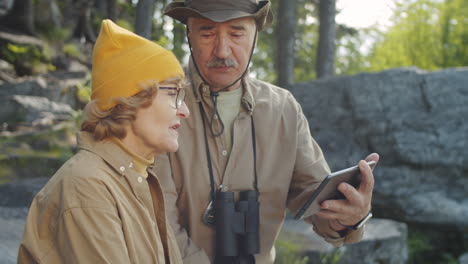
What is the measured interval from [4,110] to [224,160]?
7.04 metres

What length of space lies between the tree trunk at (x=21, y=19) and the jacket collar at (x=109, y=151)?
13936 millimetres

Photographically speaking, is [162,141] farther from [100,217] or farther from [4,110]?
[4,110]

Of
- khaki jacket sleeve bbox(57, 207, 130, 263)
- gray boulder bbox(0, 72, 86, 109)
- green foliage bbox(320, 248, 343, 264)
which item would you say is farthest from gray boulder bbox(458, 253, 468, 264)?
gray boulder bbox(0, 72, 86, 109)

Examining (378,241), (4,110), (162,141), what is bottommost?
(378,241)

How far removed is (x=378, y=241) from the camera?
21.5 ft

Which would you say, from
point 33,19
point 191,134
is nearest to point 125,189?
point 191,134

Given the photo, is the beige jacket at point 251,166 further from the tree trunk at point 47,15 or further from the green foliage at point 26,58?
the tree trunk at point 47,15

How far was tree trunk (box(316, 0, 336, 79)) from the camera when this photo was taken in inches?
472

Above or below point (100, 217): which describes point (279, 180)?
below

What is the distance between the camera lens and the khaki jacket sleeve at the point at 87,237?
1968 mm

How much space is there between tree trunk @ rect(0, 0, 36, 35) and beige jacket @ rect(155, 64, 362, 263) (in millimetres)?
13015

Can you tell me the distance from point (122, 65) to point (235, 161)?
1.22m

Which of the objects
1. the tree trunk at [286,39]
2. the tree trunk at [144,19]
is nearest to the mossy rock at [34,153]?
the tree trunk at [144,19]

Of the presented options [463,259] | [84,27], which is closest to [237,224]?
[463,259]
